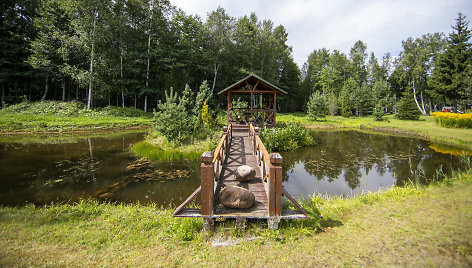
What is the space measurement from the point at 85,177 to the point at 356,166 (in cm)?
1296

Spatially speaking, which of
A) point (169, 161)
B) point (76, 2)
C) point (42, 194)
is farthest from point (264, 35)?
point (42, 194)

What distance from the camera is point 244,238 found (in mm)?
3982

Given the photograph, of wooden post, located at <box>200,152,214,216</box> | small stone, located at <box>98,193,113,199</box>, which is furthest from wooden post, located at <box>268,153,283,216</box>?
small stone, located at <box>98,193,113,199</box>

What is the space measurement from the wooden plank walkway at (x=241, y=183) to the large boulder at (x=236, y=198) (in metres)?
0.12

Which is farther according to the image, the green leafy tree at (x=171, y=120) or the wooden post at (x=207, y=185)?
the green leafy tree at (x=171, y=120)

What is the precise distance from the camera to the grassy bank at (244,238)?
3.36 m

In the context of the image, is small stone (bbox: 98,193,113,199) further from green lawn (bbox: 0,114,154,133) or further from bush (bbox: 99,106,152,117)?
bush (bbox: 99,106,152,117)

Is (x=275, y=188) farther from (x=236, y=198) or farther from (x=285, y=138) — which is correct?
(x=285, y=138)

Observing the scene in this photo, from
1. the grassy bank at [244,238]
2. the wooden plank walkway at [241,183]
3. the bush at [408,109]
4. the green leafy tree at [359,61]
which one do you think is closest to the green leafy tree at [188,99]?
the wooden plank walkway at [241,183]

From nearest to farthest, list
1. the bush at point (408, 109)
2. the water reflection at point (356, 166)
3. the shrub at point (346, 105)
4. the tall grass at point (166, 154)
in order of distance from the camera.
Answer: the water reflection at point (356, 166) < the tall grass at point (166, 154) < the bush at point (408, 109) < the shrub at point (346, 105)

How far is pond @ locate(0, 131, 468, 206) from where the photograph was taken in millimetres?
6977

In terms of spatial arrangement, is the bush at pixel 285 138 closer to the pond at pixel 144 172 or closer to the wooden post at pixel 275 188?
the pond at pixel 144 172

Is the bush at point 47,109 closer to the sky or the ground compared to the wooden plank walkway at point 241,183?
closer to the sky

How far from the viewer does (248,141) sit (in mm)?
10914
